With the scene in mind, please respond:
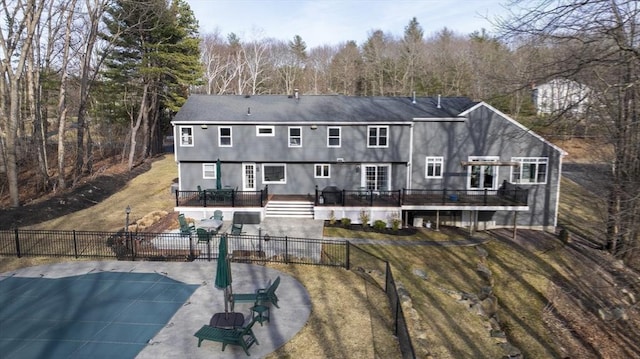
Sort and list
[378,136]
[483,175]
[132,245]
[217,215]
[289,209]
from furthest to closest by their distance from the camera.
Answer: [378,136], [483,175], [289,209], [217,215], [132,245]

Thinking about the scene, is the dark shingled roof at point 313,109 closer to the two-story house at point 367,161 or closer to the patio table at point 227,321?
the two-story house at point 367,161

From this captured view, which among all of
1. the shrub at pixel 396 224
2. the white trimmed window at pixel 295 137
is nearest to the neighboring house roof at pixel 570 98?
the shrub at pixel 396 224

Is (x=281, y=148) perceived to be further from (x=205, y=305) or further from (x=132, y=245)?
(x=205, y=305)

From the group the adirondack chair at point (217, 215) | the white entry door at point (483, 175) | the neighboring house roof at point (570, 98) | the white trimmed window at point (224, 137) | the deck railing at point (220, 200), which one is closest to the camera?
the neighboring house roof at point (570, 98)

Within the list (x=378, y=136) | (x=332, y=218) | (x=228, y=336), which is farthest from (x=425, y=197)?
(x=228, y=336)

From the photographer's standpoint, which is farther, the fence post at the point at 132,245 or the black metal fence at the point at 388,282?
the fence post at the point at 132,245

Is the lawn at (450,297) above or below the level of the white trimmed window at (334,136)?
below

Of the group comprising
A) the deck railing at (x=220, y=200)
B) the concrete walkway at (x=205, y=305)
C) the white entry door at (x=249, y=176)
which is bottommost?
the concrete walkway at (x=205, y=305)
